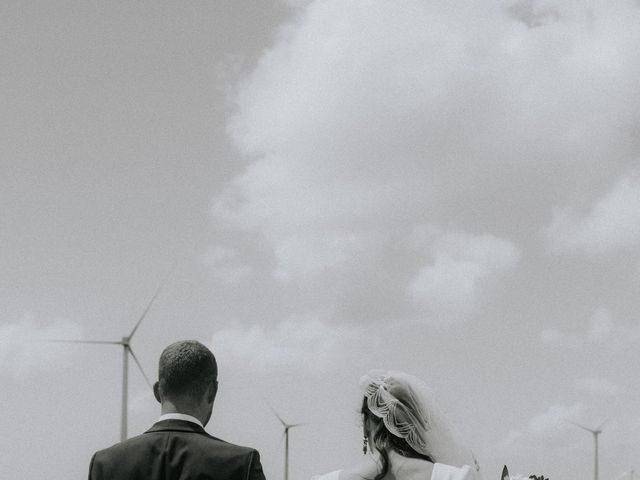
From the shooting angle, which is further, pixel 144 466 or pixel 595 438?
pixel 595 438

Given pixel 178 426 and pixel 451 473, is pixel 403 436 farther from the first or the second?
pixel 178 426

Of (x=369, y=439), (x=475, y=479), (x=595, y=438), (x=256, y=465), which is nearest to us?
(x=256, y=465)

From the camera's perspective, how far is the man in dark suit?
28.0ft

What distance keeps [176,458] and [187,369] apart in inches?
30.7

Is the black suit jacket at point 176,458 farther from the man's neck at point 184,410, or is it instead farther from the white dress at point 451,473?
the white dress at point 451,473

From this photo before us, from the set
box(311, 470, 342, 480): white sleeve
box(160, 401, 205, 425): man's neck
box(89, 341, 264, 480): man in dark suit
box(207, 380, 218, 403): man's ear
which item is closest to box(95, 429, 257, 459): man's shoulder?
box(89, 341, 264, 480): man in dark suit

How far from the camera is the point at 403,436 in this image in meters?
10.5

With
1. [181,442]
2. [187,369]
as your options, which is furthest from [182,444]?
[187,369]

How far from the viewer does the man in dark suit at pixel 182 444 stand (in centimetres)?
852

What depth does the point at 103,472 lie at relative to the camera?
28.7 feet

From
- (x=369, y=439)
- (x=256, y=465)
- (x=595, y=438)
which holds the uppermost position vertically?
(x=595, y=438)

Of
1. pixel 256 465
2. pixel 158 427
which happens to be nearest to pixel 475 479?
pixel 256 465

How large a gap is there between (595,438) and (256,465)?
102892mm

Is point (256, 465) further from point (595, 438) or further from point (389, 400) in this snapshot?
point (595, 438)
